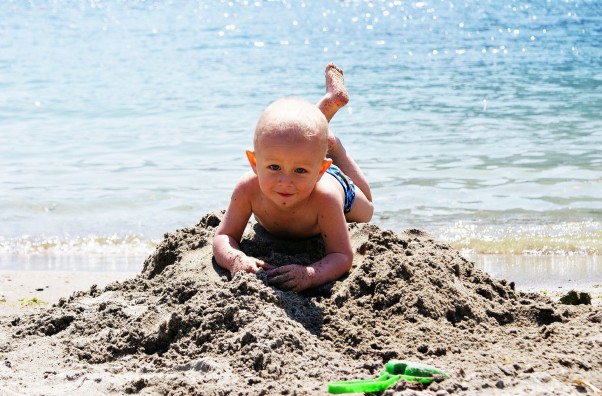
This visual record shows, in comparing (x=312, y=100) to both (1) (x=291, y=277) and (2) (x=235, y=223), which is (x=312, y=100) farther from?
(1) (x=291, y=277)

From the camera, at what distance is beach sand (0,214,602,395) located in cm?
293

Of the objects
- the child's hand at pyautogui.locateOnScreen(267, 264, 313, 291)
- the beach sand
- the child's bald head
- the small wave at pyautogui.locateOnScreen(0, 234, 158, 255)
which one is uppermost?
the child's bald head

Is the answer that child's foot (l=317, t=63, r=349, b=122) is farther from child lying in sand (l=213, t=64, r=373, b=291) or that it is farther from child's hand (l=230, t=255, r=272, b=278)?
child's hand (l=230, t=255, r=272, b=278)

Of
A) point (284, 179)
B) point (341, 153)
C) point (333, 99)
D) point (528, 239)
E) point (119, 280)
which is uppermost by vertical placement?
point (333, 99)

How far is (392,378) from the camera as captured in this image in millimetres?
2801

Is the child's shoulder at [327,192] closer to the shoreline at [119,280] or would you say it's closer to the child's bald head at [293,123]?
the child's bald head at [293,123]

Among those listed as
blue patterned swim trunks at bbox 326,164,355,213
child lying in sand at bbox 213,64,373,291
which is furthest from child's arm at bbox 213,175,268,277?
blue patterned swim trunks at bbox 326,164,355,213

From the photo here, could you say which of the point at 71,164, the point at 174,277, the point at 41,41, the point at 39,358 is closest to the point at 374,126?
the point at 71,164

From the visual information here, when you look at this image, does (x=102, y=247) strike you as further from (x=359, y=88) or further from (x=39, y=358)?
(x=359, y=88)

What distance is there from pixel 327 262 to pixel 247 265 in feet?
1.15

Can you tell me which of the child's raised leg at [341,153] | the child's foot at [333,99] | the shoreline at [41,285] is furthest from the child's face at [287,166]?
the shoreline at [41,285]

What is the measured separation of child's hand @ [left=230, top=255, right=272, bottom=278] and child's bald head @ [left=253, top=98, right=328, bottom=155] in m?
0.50

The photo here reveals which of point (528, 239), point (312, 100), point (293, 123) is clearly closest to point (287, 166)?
point (293, 123)

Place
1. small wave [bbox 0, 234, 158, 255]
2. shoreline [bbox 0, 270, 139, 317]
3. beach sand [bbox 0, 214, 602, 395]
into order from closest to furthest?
1. beach sand [bbox 0, 214, 602, 395]
2. shoreline [bbox 0, 270, 139, 317]
3. small wave [bbox 0, 234, 158, 255]
